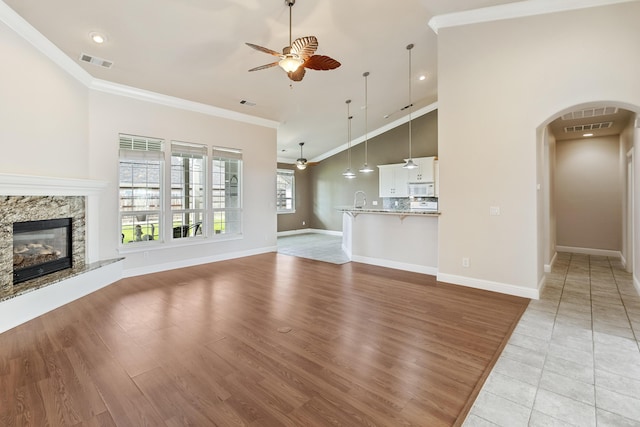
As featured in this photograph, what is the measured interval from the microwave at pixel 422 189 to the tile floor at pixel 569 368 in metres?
4.37

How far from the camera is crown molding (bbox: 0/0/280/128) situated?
3.18m

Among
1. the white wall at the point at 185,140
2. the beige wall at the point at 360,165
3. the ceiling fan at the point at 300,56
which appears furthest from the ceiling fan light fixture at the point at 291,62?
the beige wall at the point at 360,165

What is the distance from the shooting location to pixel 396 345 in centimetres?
262

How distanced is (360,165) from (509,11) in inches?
248

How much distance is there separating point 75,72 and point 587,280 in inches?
330

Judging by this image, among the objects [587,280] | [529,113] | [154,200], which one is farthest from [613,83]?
[154,200]

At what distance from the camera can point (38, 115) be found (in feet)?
11.8

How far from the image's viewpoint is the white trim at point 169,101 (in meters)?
4.65

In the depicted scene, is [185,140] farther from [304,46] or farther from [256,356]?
[256,356]

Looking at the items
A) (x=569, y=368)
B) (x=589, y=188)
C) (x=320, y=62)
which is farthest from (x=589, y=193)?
(x=320, y=62)

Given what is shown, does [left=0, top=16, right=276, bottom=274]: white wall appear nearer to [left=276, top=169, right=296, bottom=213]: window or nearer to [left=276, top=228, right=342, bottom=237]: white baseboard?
[left=276, top=228, right=342, bottom=237]: white baseboard

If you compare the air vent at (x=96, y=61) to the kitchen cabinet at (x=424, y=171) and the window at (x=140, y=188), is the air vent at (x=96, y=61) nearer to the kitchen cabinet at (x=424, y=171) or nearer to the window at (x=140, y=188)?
the window at (x=140, y=188)

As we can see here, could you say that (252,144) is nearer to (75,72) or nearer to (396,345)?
(75,72)

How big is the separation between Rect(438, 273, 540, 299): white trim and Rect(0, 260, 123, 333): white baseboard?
5.20 m
